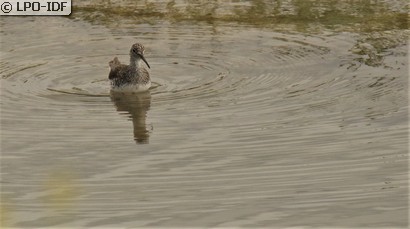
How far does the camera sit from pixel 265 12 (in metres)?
21.0

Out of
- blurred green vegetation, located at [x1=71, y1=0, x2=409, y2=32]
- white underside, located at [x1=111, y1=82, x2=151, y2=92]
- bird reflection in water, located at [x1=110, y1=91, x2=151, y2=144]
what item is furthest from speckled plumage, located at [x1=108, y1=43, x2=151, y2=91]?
blurred green vegetation, located at [x1=71, y1=0, x2=409, y2=32]

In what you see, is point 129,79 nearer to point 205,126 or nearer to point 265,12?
point 205,126

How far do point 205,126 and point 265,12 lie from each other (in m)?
7.42

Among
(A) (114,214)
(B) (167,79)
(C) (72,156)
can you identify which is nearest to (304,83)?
(B) (167,79)

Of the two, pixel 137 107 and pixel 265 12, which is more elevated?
pixel 265 12

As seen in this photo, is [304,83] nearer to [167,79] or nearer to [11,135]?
[167,79]

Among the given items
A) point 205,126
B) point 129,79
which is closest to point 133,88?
point 129,79

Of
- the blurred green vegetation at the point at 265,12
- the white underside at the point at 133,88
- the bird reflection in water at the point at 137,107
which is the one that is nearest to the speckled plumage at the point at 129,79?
the white underside at the point at 133,88

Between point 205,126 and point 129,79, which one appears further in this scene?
point 129,79

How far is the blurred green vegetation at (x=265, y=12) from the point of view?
66.0 feet

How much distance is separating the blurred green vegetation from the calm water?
0.19m

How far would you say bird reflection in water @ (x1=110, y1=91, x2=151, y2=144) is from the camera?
13834 mm

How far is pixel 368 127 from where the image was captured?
1380 centimetres

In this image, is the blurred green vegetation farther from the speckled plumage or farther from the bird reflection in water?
the bird reflection in water
